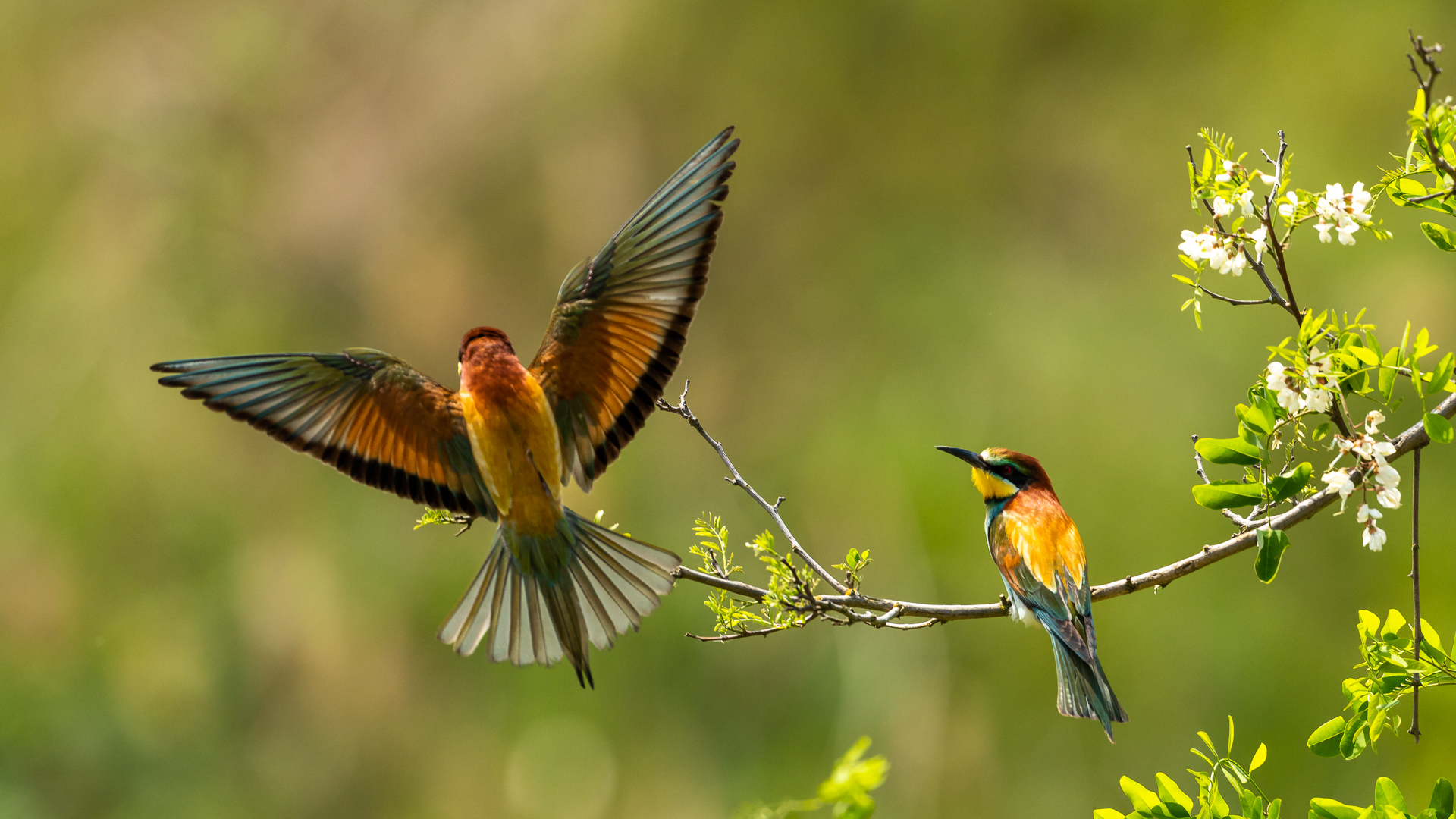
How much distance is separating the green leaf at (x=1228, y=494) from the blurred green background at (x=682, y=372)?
108 inches

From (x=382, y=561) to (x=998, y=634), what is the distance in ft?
7.19

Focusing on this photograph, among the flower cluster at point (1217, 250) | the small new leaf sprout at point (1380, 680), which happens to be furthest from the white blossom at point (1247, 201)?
the small new leaf sprout at point (1380, 680)

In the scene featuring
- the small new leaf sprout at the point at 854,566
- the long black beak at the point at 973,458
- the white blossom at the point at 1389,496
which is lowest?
the small new leaf sprout at the point at 854,566

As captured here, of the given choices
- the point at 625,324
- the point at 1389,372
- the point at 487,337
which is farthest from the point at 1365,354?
the point at 487,337

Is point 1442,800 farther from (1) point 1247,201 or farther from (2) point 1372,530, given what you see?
(1) point 1247,201

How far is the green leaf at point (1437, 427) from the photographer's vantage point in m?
0.85

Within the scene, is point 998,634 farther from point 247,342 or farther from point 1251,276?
point 247,342

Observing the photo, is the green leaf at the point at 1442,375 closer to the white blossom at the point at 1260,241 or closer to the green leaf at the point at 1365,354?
the green leaf at the point at 1365,354

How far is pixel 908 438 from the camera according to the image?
394 centimetres

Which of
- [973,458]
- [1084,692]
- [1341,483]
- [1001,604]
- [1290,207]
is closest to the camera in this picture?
[1341,483]

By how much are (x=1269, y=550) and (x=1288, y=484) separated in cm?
6

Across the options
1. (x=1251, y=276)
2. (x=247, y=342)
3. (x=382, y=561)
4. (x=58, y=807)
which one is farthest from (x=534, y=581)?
(x=58, y=807)

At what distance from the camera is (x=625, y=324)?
4.43 ft

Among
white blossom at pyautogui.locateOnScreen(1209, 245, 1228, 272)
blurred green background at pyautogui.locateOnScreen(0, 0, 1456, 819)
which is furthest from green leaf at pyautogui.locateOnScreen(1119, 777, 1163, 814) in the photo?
blurred green background at pyautogui.locateOnScreen(0, 0, 1456, 819)
